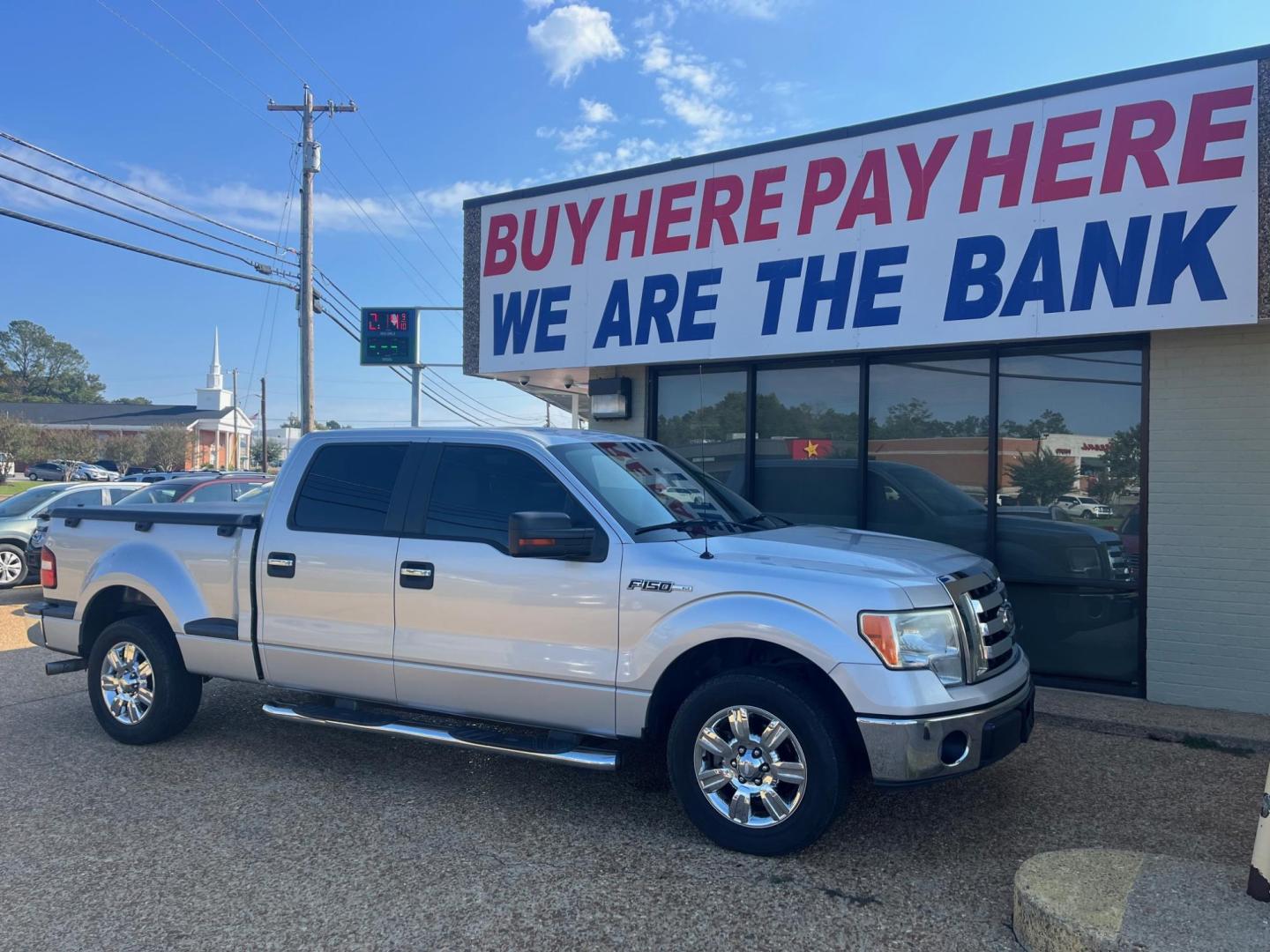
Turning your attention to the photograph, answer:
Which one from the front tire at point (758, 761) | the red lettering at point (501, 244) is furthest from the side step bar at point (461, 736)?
the red lettering at point (501, 244)

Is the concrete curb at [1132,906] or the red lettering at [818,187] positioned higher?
the red lettering at [818,187]

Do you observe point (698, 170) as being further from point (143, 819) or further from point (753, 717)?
point (143, 819)

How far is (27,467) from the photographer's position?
6353 centimetres

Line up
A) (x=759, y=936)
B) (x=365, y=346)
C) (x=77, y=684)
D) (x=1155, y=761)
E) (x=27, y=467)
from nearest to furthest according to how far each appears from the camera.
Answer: (x=759, y=936) → (x=1155, y=761) → (x=77, y=684) → (x=365, y=346) → (x=27, y=467)

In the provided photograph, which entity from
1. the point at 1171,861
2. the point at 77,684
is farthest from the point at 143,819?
the point at 1171,861

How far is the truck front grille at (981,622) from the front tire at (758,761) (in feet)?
2.29

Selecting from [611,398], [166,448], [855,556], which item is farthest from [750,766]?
[166,448]

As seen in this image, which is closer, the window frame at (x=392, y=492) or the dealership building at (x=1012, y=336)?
the window frame at (x=392, y=492)

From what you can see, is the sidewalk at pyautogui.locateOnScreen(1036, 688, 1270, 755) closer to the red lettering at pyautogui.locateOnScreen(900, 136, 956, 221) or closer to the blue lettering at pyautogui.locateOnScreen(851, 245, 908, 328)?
the blue lettering at pyautogui.locateOnScreen(851, 245, 908, 328)

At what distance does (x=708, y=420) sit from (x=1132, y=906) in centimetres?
631

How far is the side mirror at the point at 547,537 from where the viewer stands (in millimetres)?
4328

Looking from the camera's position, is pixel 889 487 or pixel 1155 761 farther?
pixel 889 487

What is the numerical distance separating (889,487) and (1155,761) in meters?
3.16

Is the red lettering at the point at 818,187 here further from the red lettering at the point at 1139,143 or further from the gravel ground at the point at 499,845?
the gravel ground at the point at 499,845
